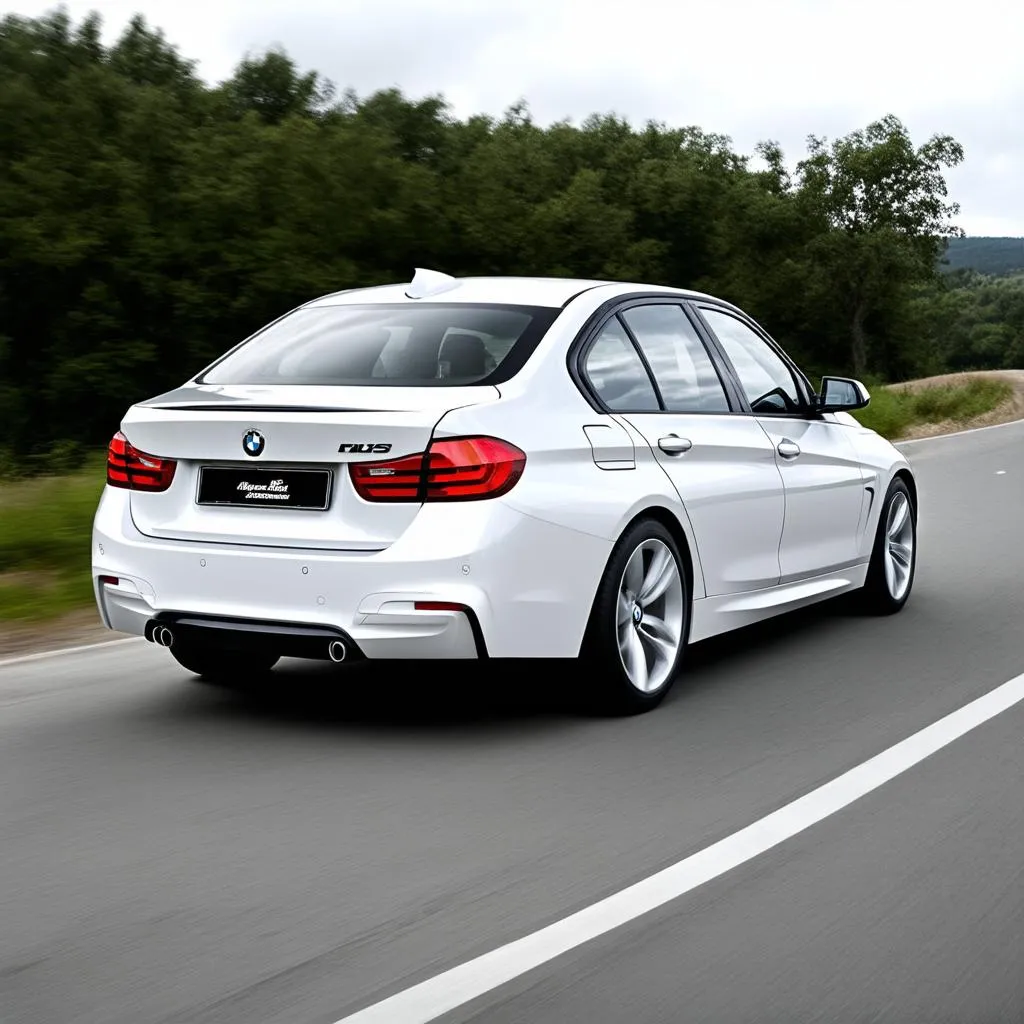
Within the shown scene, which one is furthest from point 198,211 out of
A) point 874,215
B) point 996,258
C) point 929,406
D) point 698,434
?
point 996,258

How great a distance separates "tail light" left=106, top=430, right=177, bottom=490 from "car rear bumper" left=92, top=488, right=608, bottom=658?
0.83 ft

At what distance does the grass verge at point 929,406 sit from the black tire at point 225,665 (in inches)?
804

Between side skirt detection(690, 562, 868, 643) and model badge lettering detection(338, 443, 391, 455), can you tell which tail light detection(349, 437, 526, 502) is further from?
side skirt detection(690, 562, 868, 643)

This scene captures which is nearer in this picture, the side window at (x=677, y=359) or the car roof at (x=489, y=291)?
the car roof at (x=489, y=291)

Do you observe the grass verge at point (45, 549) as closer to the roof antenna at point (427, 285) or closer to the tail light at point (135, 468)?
the tail light at point (135, 468)

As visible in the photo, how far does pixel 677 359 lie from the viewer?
22.6 ft

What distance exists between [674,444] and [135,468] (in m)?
2.06

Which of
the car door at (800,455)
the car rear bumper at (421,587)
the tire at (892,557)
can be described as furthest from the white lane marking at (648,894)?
the tire at (892,557)

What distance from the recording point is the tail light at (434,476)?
5.47 m

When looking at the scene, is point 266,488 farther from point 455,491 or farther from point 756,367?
point 756,367

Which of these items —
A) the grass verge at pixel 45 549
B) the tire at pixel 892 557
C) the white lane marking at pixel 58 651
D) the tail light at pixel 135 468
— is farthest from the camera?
the grass verge at pixel 45 549

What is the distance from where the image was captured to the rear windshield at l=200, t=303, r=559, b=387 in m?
5.96

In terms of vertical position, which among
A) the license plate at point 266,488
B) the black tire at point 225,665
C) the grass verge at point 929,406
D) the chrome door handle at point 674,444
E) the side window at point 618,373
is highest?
the side window at point 618,373

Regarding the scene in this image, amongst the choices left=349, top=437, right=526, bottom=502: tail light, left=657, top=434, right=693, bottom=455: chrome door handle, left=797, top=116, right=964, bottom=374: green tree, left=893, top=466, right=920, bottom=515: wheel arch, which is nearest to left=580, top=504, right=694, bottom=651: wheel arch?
left=657, top=434, right=693, bottom=455: chrome door handle
